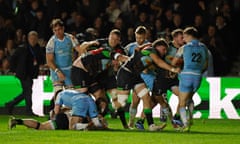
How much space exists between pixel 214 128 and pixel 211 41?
5713mm

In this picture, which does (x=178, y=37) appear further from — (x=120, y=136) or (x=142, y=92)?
(x=120, y=136)

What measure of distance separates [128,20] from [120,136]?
33.6ft

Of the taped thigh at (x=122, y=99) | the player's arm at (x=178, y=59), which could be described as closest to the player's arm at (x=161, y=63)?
the player's arm at (x=178, y=59)

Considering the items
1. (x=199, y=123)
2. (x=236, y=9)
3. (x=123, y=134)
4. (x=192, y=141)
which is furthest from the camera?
(x=236, y=9)

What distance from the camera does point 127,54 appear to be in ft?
68.6

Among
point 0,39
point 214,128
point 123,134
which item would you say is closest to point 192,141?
point 123,134

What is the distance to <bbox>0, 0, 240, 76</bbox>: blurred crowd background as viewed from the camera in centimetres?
2633

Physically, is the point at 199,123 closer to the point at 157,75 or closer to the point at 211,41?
the point at 157,75

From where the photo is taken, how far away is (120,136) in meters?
17.7

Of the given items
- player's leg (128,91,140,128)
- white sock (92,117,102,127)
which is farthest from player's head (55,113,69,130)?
player's leg (128,91,140,128)

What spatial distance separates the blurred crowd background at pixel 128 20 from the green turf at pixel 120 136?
6.09 m

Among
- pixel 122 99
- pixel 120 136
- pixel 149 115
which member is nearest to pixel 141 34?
pixel 122 99

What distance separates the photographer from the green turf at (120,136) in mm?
16688

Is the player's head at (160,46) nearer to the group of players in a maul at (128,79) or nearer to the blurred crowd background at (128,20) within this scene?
the group of players in a maul at (128,79)
